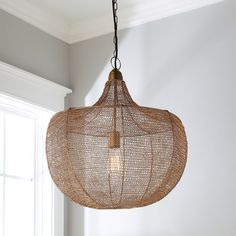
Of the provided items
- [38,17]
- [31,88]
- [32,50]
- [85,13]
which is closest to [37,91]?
[31,88]

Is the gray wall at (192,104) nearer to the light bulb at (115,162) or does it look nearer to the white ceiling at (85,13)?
the white ceiling at (85,13)

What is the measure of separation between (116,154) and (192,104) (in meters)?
1.27

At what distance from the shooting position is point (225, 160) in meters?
2.91

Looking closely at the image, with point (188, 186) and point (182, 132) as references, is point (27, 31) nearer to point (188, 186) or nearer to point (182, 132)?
point (188, 186)

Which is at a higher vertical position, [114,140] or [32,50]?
[32,50]

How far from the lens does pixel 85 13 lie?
11.1 ft

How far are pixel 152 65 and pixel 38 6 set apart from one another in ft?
2.34

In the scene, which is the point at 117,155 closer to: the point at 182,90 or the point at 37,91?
the point at 182,90

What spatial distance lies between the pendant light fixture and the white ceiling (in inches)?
53.7

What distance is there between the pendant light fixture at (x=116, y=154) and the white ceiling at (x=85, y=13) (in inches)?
53.7

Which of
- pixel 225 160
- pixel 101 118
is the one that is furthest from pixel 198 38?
pixel 101 118

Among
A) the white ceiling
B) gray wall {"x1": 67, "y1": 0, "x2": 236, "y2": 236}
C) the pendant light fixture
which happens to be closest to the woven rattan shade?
the pendant light fixture

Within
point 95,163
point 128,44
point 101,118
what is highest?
point 128,44

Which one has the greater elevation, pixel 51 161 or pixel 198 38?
pixel 198 38
